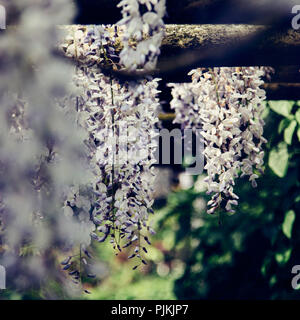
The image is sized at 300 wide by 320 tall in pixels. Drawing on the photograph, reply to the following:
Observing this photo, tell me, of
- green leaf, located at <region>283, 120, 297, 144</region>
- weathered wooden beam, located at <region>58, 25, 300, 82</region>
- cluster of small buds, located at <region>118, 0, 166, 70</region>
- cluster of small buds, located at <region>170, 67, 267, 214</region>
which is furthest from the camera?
green leaf, located at <region>283, 120, 297, 144</region>

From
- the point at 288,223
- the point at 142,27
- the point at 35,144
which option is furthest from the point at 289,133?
the point at 35,144

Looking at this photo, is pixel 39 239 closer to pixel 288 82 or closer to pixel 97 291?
pixel 288 82

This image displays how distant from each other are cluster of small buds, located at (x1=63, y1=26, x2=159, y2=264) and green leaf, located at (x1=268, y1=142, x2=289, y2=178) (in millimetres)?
1164

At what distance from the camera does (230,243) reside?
3.01m

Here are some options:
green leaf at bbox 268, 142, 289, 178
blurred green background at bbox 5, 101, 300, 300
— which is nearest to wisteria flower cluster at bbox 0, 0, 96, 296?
blurred green background at bbox 5, 101, 300, 300

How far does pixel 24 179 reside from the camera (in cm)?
118

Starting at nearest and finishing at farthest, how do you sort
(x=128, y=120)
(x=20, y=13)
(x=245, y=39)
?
1. (x=20, y=13)
2. (x=245, y=39)
3. (x=128, y=120)

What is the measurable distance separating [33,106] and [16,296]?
2296mm

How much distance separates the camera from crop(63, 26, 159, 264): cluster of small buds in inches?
65.1

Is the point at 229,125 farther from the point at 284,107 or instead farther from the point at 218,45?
the point at 284,107

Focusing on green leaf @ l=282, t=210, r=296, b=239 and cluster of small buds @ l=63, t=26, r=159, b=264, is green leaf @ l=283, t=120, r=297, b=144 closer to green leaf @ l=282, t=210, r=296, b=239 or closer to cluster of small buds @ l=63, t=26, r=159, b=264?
green leaf @ l=282, t=210, r=296, b=239

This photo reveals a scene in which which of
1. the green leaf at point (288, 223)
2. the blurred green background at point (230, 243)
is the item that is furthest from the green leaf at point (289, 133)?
the green leaf at point (288, 223)

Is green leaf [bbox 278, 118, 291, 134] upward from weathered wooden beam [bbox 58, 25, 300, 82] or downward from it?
downward

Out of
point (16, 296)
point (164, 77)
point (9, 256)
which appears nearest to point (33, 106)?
point (9, 256)
